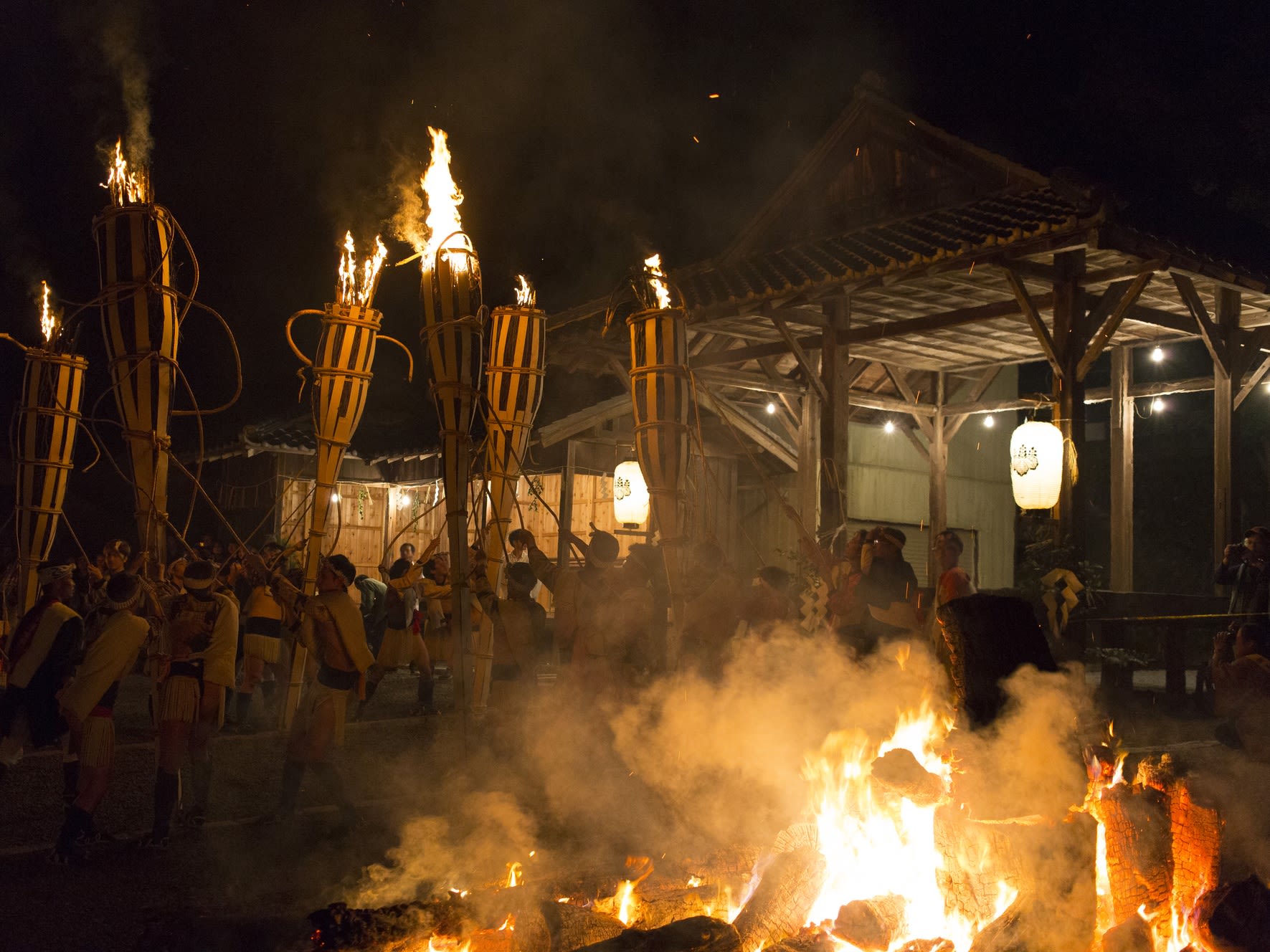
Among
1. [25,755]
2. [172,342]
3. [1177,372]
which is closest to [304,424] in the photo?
[25,755]

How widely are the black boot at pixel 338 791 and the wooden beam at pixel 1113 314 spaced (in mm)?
7019

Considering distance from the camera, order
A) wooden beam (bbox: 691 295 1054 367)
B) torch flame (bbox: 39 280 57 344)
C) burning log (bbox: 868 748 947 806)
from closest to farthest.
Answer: burning log (bbox: 868 748 947 806)
torch flame (bbox: 39 280 57 344)
wooden beam (bbox: 691 295 1054 367)

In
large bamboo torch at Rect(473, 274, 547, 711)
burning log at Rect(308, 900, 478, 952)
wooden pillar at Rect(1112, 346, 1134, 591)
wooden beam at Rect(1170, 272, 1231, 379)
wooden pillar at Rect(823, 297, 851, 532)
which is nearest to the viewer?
burning log at Rect(308, 900, 478, 952)

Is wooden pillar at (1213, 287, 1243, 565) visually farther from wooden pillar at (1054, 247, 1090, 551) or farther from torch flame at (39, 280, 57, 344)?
torch flame at (39, 280, 57, 344)

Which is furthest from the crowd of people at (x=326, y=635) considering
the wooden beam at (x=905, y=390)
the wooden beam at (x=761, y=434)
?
the wooden beam at (x=761, y=434)

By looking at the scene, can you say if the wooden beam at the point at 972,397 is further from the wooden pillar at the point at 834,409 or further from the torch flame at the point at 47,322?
the torch flame at the point at 47,322

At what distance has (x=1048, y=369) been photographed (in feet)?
58.0

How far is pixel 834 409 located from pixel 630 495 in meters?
3.55

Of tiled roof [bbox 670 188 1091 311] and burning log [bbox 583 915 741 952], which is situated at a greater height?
tiled roof [bbox 670 188 1091 311]

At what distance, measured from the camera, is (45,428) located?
804 cm

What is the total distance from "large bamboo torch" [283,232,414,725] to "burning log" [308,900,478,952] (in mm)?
2755

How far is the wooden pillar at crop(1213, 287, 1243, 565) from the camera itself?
10.6 metres

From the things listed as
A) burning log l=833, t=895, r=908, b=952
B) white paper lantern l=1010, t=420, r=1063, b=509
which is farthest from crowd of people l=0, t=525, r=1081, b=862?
white paper lantern l=1010, t=420, r=1063, b=509

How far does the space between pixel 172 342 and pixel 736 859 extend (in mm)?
3983
